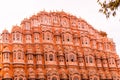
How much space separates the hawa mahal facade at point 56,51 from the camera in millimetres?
36781

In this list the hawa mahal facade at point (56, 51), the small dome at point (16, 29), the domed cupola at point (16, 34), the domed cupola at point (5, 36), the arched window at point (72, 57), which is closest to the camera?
the hawa mahal facade at point (56, 51)

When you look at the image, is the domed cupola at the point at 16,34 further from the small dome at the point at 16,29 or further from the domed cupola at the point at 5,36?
the domed cupola at the point at 5,36

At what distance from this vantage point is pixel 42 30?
40250 millimetres

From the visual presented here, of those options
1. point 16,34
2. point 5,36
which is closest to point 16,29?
point 16,34

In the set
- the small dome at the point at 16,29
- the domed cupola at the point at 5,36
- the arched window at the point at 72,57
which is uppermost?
the small dome at the point at 16,29

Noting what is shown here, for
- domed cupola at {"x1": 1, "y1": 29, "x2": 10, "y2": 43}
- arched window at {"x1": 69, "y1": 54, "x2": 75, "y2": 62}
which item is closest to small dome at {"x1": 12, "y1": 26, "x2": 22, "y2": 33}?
domed cupola at {"x1": 1, "y1": 29, "x2": 10, "y2": 43}

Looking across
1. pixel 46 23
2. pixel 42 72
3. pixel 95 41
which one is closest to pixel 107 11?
pixel 42 72

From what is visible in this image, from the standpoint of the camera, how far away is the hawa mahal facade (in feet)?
121

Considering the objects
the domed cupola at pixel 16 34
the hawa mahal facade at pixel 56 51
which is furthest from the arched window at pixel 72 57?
the domed cupola at pixel 16 34

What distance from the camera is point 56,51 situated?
131ft

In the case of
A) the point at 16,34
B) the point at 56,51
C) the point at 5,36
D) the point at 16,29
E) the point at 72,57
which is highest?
the point at 16,29

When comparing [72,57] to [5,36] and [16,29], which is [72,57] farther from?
[5,36]

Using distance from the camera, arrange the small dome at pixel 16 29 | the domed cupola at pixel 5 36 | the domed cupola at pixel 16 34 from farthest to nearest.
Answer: the small dome at pixel 16 29, the domed cupola at pixel 16 34, the domed cupola at pixel 5 36

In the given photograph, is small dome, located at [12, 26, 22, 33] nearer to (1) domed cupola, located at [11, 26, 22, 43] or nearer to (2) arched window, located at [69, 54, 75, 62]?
(1) domed cupola, located at [11, 26, 22, 43]
